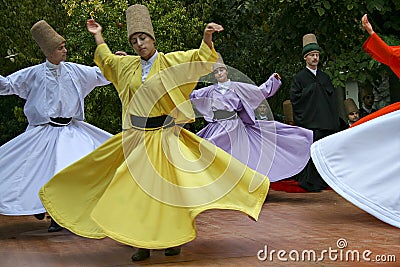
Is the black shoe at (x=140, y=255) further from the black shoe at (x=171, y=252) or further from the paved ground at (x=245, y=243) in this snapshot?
the black shoe at (x=171, y=252)

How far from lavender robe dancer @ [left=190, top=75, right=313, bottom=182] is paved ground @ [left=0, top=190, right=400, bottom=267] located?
38.5 inches

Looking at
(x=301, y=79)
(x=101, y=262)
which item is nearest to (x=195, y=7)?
(x=301, y=79)

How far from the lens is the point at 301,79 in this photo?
422 inches

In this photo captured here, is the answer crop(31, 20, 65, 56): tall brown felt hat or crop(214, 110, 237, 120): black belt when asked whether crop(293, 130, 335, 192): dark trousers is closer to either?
crop(214, 110, 237, 120): black belt

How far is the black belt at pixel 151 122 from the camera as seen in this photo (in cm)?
666

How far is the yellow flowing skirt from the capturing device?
615cm

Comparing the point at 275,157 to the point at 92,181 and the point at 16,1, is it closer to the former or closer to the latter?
the point at 92,181

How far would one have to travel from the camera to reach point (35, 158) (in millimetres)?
8328

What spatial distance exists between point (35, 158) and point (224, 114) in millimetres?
2978

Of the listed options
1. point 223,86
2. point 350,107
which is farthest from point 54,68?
point 350,107

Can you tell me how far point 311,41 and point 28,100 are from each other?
381 cm

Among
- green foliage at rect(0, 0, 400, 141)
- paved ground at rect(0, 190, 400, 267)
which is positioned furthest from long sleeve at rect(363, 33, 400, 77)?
green foliage at rect(0, 0, 400, 141)

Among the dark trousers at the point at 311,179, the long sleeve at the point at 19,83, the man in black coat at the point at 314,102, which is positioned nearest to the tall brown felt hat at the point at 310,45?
the man in black coat at the point at 314,102

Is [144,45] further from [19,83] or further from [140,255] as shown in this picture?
[19,83]
